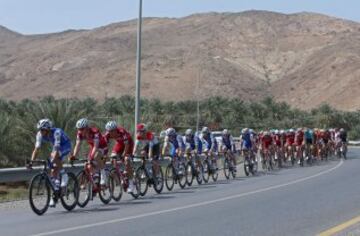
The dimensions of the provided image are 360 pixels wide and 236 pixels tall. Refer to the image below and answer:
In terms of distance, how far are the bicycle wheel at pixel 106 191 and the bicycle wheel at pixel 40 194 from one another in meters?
1.86

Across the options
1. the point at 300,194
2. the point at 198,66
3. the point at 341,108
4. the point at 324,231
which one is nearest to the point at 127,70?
the point at 198,66

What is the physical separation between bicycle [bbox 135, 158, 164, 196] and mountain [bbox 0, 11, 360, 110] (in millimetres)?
59196

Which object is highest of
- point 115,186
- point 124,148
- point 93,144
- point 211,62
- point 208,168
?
point 211,62

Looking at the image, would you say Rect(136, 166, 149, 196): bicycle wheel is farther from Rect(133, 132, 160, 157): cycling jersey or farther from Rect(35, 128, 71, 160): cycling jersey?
Rect(35, 128, 71, 160): cycling jersey

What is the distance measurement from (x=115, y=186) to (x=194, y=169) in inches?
235

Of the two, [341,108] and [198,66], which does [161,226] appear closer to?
[341,108]

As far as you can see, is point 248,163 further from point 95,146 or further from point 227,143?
point 95,146

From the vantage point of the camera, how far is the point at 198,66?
103 metres

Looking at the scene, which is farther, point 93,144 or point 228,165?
point 228,165

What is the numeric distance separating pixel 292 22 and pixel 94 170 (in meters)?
123

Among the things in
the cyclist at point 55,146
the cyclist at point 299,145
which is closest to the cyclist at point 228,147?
the cyclist at point 299,145

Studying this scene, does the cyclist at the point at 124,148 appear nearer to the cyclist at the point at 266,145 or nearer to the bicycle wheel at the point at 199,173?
the bicycle wheel at the point at 199,173

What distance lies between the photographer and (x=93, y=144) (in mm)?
16141

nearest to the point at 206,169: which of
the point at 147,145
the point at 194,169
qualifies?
the point at 194,169
